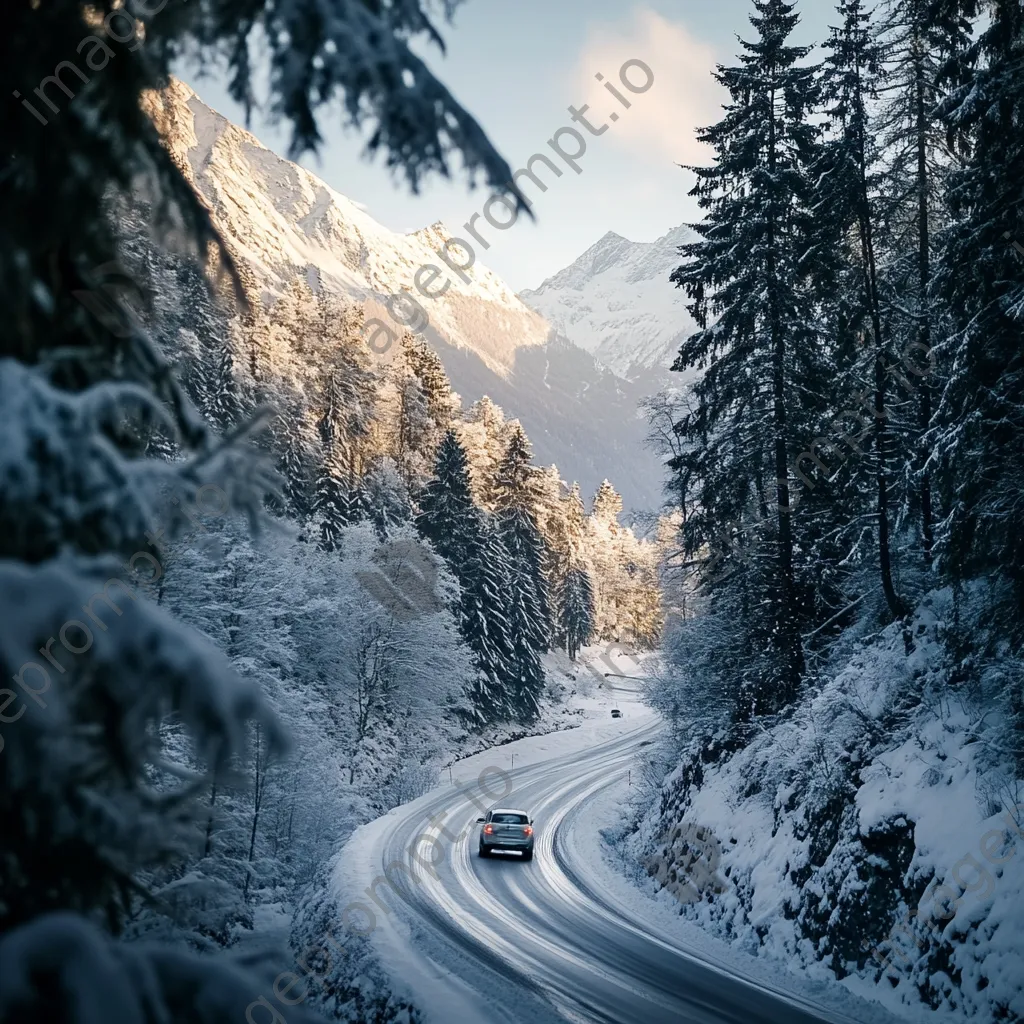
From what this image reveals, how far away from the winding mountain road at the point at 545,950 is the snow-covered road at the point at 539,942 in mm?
30

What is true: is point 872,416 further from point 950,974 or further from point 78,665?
point 78,665

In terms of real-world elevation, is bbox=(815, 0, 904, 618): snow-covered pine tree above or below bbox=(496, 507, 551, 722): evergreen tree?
above

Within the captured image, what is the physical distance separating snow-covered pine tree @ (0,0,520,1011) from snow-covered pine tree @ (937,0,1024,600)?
32.6ft

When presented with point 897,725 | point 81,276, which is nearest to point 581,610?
point 897,725

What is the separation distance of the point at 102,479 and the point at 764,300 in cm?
1708

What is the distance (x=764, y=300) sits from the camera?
16953mm

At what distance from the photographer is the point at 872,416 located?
632 inches

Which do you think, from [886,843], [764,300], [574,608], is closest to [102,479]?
[886,843]

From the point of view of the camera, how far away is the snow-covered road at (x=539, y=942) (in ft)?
31.9

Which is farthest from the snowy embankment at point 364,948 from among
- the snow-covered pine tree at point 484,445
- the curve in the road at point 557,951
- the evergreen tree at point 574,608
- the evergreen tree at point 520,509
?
the evergreen tree at point 574,608

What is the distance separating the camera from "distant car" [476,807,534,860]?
790 inches

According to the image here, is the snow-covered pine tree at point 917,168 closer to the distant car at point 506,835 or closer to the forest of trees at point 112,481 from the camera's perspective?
the distant car at point 506,835

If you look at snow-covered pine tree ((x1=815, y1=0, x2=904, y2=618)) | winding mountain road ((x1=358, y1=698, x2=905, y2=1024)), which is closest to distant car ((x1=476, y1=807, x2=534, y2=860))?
winding mountain road ((x1=358, y1=698, x2=905, y2=1024))

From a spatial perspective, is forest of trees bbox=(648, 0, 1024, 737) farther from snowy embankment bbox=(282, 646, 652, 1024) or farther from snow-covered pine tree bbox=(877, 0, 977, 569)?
snowy embankment bbox=(282, 646, 652, 1024)
